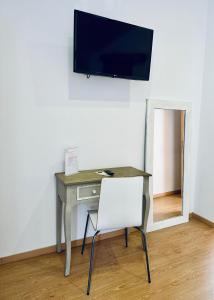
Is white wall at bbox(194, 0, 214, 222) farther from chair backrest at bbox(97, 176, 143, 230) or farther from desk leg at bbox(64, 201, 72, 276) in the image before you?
desk leg at bbox(64, 201, 72, 276)

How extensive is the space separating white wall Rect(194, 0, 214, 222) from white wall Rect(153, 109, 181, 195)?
32 centimetres

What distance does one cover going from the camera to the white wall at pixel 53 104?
200cm

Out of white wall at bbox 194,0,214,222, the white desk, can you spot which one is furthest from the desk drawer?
white wall at bbox 194,0,214,222

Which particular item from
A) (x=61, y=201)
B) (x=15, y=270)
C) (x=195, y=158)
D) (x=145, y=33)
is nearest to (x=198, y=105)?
(x=195, y=158)

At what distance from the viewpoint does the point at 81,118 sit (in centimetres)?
233

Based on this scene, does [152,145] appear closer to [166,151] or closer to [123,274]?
[166,151]

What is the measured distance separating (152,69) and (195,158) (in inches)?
49.9

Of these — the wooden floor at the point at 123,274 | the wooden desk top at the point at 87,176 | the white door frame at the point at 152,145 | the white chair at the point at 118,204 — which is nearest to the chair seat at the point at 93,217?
the white chair at the point at 118,204

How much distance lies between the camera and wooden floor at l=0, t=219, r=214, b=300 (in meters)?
1.85

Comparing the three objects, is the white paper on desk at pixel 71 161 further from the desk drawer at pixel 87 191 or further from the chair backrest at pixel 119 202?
the chair backrest at pixel 119 202

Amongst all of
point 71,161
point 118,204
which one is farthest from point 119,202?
point 71,161

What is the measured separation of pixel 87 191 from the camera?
208 cm

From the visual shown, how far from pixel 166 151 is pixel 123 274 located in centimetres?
141

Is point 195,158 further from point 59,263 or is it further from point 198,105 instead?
point 59,263
